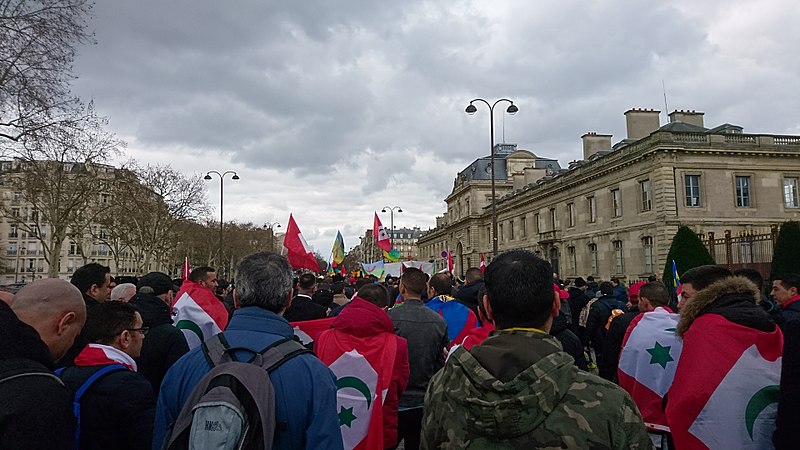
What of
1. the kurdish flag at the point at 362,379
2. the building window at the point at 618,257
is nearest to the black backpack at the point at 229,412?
the kurdish flag at the point at 362,379

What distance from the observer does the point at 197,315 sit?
19.7 feet

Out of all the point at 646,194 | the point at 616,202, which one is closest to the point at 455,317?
the point at 646,194

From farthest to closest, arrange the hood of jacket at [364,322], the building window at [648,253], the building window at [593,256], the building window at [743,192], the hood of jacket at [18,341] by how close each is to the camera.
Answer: the building window at [593,256] → the building window at [743,192] → the building window at [648,253] → the hood of jacket at [364,322] → the hood of jacket at [18,341]

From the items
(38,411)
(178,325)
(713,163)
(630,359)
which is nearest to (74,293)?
(38,411)

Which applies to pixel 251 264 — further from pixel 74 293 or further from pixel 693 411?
pixel 693 411

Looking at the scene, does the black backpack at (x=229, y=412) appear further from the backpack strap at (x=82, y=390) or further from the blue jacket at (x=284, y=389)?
the backpack strap at (x=82, y=390)

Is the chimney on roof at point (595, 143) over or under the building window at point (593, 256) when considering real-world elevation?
over

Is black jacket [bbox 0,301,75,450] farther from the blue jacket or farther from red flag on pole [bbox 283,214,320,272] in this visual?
red flag on pole [bbox 283,214,320,272]

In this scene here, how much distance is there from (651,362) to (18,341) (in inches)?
177

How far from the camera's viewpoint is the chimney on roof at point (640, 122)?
40656 millimetres

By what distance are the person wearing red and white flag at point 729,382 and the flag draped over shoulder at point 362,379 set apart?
2074 mm

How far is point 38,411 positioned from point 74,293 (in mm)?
833

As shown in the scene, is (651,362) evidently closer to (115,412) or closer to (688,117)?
(115,412)

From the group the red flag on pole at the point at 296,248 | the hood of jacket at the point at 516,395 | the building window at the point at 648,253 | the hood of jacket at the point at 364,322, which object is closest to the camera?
the hood of jacket at the point at 516,395
